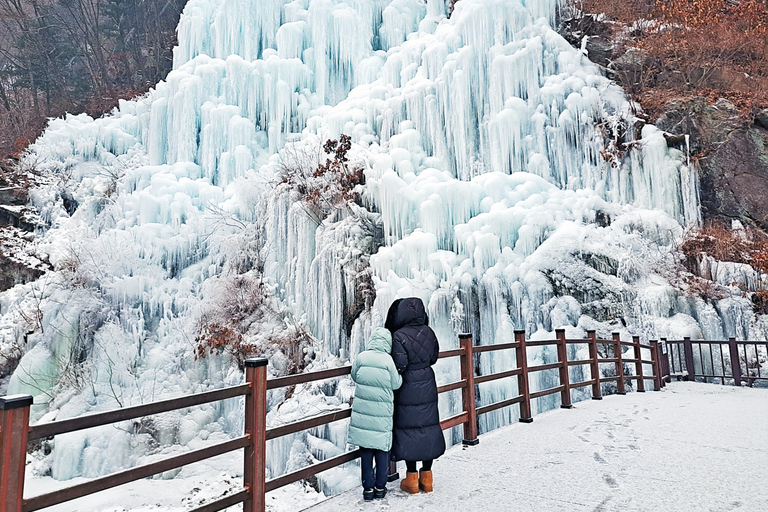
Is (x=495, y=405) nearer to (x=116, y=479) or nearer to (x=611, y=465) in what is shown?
(x=611, y=465)

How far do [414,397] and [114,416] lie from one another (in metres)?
1.81

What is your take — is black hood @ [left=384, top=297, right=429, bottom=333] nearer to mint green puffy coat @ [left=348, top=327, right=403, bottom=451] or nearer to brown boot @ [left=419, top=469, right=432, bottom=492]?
mint green puffy coat @ [left=348, top=327, right=403, bottom=451]

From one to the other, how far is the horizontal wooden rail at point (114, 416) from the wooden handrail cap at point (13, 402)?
0.34 ft

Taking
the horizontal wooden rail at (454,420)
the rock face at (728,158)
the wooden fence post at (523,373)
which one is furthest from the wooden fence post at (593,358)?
the rock face at (728,158)

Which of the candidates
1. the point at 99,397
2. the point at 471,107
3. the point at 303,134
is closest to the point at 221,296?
the point at 99,397

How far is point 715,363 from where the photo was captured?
11.4 meters

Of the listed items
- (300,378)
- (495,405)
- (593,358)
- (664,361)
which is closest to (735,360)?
(664,361)

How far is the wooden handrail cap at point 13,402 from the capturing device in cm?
181

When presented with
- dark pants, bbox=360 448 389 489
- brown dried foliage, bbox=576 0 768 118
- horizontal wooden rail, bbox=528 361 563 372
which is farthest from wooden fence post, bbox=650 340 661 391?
dark pants, bbox=360 448 389 489

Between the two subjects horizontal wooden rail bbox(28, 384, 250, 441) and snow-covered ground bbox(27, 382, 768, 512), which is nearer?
horizontal wooden rail bbox(28, 384, 250, 441)

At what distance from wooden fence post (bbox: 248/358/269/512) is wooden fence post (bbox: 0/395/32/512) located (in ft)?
3.63

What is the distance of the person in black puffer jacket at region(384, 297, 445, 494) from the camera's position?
3176 mm

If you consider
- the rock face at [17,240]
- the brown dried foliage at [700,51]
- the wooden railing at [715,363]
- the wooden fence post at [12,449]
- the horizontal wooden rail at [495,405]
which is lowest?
the wooden railing at [715,363]

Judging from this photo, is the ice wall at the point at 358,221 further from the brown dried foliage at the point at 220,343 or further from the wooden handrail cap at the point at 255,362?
the wooden handrail cap at the point at 255,362
